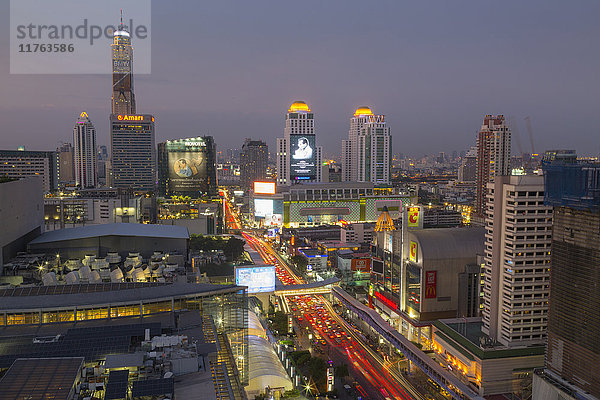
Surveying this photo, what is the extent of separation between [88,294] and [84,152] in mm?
129352

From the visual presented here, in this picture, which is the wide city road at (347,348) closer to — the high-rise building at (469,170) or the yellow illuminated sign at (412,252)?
the yellow illuminated sign at (412,252)

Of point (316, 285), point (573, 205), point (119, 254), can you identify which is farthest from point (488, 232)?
point (119, 254)

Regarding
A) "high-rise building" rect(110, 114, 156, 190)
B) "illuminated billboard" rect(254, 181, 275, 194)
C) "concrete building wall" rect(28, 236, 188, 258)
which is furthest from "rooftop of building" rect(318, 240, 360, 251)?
"high-rise building" rect(110, 114, 156, 190)

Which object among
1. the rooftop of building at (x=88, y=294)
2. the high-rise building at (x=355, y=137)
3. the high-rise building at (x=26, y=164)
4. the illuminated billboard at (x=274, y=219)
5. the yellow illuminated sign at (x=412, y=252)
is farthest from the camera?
the high-rise building at (x=355, y=137)

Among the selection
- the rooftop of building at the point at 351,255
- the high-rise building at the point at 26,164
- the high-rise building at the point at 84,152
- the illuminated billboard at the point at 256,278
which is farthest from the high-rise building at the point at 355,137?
the illuminated billboard at the point at 256,278

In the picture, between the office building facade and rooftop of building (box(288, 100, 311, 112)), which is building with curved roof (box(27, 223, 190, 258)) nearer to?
rooftop of building (box(288, 100, 311, 112))

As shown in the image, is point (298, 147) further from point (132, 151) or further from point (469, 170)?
point (469, 170)

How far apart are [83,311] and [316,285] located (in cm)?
2722

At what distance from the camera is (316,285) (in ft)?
158

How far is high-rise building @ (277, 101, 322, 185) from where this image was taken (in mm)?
101500

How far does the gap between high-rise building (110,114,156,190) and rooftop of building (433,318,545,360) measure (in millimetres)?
94816

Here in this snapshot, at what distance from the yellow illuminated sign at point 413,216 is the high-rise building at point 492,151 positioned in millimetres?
56748

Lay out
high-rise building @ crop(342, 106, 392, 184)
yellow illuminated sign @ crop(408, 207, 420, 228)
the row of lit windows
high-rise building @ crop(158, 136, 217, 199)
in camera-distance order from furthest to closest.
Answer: high-rise building @ crop(342, 106, 392, 184), high-rise building @ crop(158, 136, 217, 199), yellow illuminated sign @ crop(408, 207, 420, 228), the row of lit windows

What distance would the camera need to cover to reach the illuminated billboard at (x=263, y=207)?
89438 millimetres
